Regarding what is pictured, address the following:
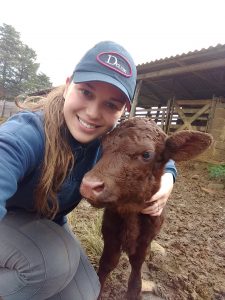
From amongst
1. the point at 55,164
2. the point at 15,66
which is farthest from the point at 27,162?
the point at 15,66

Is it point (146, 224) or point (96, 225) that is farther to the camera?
point (96, 225)

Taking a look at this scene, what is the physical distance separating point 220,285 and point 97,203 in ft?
6.35

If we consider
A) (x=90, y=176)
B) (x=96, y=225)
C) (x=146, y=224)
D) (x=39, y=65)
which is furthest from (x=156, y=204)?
(x=39, y=65)

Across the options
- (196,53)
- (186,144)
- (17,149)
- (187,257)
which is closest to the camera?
(17,149)

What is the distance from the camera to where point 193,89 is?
491 inches

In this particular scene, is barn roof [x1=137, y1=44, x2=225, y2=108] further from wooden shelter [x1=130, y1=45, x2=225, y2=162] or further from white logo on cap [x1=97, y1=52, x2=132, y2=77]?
white logo on cap [x1=97, y1=52, x2=132, y2=77]

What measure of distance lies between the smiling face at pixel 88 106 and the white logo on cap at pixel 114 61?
114mm

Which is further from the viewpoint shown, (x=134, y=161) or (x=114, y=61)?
(x=134, y=161)

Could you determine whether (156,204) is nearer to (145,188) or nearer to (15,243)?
(145,188)

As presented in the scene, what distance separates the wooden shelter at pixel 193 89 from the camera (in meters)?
8.88

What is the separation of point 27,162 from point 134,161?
2.50ft

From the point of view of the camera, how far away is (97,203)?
6.26ft

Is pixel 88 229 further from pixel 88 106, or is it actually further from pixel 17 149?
pixel 17 149

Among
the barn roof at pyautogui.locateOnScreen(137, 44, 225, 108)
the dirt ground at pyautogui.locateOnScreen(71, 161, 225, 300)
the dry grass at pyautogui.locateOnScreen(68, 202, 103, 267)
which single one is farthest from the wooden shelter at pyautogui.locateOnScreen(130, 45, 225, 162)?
the dry grass at pyautogui.locateOnScreen(68, 202, 103, 267)
